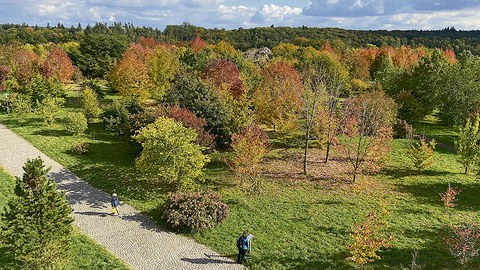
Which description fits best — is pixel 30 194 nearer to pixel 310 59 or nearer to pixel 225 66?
pixel 225 66

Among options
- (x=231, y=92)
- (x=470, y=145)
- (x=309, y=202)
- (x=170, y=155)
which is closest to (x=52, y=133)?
(x=231, y=92)

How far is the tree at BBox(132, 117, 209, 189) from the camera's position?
70.8ft

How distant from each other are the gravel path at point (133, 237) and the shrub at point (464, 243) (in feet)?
31.1

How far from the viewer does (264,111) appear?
32906mm

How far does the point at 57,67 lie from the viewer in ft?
161

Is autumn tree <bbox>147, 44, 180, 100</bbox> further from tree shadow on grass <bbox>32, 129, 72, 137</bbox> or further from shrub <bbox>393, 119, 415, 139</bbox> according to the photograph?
shrub <bbox>393, 119, 415, 139</bbox>

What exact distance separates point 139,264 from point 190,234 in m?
3.31

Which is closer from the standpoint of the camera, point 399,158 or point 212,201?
point 212,201

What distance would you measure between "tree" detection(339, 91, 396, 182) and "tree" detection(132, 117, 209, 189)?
10720 mm

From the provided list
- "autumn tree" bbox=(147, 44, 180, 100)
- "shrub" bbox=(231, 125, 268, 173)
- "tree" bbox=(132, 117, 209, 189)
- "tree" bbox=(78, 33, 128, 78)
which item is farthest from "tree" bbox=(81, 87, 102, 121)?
"tree" bbox=(78, 33, 128, 78)

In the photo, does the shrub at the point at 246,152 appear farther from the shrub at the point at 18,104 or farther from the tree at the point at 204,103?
the shrub at the point at 18,104

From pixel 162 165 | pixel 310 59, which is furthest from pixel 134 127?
pixel 310 59

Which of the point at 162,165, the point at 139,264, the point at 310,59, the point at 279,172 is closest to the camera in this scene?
the point at 139,264

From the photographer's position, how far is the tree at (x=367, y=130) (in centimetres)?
2570
